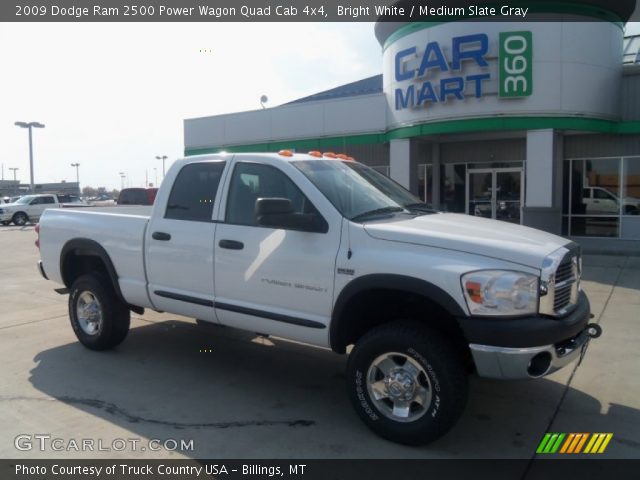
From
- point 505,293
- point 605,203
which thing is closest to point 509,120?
point 605,203

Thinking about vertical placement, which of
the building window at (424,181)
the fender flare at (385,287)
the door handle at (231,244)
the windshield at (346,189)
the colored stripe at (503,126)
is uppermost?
the colored stripe at (503,126)

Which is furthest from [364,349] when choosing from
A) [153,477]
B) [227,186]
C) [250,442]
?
[227,186]

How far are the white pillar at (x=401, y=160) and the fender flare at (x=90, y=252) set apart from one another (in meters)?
11.6

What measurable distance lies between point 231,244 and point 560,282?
99.8 inches

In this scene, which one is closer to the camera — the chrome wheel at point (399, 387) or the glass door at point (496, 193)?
the chrome wheel at point (399, 387)

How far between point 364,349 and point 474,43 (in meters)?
12.2

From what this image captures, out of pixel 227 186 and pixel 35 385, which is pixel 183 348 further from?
pixel 227 186

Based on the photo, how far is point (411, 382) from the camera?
383cm

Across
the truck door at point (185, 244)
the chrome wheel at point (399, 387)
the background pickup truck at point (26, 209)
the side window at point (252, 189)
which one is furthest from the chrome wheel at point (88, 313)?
the background pickup truck at point (26, 209)

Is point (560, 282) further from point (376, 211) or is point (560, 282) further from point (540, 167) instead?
point (540, 167)

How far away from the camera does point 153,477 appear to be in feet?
11.5

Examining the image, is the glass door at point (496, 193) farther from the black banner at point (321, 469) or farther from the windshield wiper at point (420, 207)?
the black banner at point (321, 469)

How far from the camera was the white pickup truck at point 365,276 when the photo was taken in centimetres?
354

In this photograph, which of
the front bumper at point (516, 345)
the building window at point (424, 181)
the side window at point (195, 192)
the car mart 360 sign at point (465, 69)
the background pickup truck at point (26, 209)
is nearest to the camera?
the front bumper at point (516, 345)
